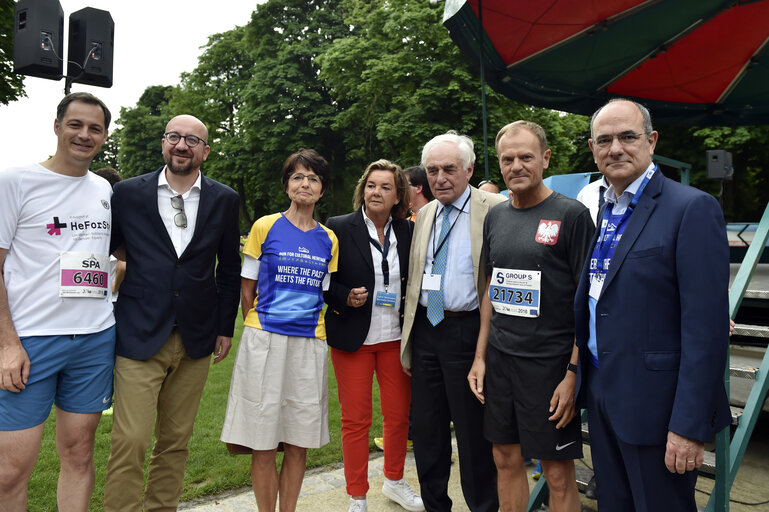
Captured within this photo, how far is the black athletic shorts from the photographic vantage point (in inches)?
91.4

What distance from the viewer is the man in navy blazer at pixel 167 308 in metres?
2.52

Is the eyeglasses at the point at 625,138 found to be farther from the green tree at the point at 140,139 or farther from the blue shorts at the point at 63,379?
the green tree at the point at 140,139

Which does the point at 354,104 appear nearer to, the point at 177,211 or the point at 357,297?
the point at 357,297

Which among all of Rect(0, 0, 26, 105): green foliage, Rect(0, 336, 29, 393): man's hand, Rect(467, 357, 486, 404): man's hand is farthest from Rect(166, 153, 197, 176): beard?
Rect(0, 0, 26, 105): green foliage

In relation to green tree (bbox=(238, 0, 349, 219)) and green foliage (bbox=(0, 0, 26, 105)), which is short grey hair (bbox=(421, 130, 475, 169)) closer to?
green foliage (bbox=(0, 0, 26, 105))

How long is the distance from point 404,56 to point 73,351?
18.1 m

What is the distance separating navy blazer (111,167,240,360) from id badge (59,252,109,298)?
169mm

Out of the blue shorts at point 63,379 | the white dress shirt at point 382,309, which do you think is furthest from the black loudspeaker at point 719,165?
the blue shorts at point 63,379

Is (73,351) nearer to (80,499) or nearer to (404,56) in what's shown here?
(80,499)

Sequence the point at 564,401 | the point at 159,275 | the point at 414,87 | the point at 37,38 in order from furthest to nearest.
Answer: the point at 414,87, the point at 37,38, the point at 159,275, the point at 564,401

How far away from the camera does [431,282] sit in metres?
2.90

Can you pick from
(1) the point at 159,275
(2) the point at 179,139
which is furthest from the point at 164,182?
(1) the point at 159,275

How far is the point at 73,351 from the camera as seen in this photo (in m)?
2.32

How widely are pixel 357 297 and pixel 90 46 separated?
16.2ft
